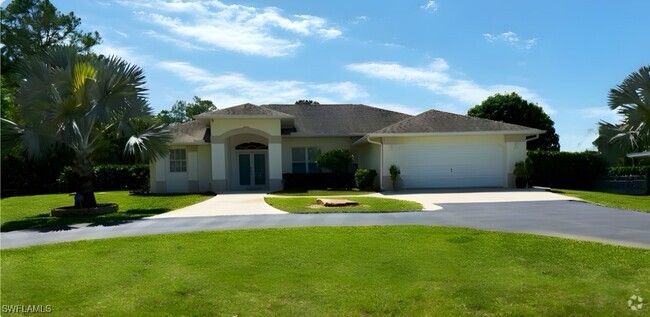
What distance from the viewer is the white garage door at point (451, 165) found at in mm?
23875

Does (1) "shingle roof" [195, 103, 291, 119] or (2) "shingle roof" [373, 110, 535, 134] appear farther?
(1) "shingle roof" [195, 103, 291, 119]

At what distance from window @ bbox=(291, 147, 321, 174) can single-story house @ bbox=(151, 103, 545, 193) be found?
0.06 m

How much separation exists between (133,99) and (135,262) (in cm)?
1046

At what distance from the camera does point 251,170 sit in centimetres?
2817

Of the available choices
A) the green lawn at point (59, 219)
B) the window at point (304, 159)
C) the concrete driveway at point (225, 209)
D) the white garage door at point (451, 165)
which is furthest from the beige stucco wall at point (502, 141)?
the green lawn at point (59, 219)

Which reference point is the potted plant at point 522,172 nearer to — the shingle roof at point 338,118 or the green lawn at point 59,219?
the shingle roof at point 338,118

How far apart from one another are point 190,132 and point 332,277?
74.4 feet

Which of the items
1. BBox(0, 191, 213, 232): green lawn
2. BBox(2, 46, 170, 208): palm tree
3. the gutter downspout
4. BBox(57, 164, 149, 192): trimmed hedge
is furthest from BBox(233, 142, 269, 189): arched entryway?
BBox(2, 46, 170, 208): palm tree

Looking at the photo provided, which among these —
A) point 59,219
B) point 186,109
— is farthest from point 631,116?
point 186,109

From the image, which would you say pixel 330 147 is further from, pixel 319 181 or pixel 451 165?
pixel 451 165

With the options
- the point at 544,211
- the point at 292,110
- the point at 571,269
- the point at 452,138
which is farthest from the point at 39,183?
the point at 571,269

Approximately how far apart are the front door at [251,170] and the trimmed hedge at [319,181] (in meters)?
2.38

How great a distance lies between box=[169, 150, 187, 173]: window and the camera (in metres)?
27.2

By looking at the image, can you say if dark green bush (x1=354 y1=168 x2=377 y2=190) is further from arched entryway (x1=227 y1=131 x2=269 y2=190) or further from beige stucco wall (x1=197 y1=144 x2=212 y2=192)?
beige stucco wall (x1=197 y1=144 x2=212 y2=192)
